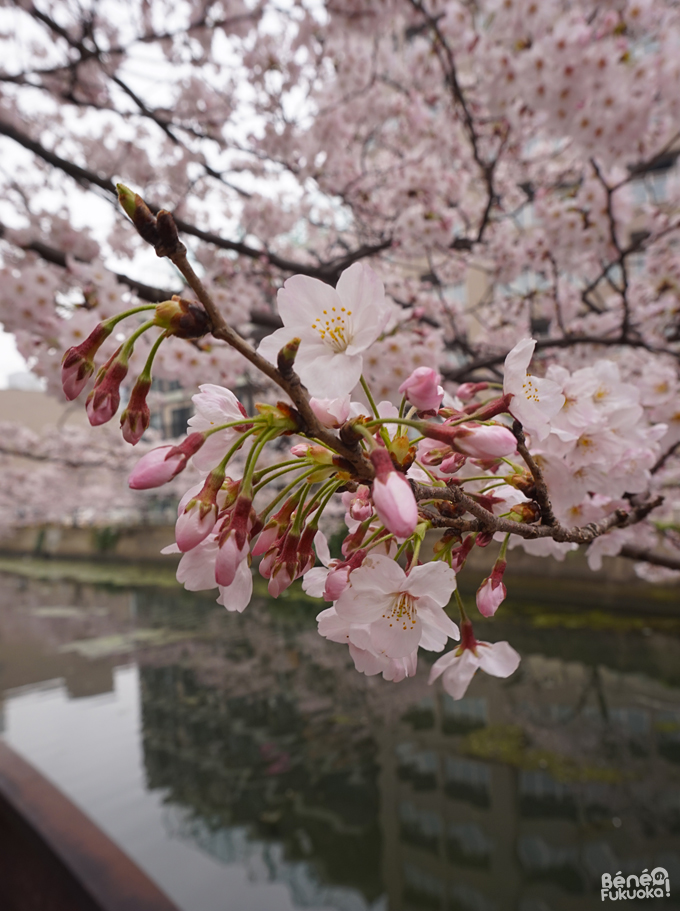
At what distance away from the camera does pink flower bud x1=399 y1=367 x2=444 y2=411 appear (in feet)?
1.29

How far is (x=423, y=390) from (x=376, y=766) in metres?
3.60

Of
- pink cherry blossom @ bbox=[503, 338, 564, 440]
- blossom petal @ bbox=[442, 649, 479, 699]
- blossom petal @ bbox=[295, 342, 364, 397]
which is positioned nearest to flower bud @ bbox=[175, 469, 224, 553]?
blossom petal @ bbox=[295, 342, 364, 397]

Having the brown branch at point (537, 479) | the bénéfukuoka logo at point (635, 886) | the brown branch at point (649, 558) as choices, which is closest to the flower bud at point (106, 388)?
the brown branch at point (537, 479)

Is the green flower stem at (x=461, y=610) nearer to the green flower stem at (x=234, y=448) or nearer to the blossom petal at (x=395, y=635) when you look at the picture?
the blossom petal at (x=395, y=635)

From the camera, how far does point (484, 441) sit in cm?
36

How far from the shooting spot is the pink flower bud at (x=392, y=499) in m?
0.30

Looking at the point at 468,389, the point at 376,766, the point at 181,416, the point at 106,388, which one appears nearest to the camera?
the point at 106,388

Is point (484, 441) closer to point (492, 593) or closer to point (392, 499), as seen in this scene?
point (392, 499)

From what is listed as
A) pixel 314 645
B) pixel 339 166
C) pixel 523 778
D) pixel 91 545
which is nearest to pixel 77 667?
pixel 314 645

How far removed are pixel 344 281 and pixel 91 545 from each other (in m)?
16.2

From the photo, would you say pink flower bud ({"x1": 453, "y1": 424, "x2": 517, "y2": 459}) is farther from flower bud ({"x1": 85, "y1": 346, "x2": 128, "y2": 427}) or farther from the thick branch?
flower bud ({"x1": 85, "y1": 346, "x2": 128, "y2": 427})

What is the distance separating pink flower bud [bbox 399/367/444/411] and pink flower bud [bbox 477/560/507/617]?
0.67 feet

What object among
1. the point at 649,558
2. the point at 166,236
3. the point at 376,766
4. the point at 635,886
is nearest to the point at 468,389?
the point at 166,236

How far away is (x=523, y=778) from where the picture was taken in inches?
124
